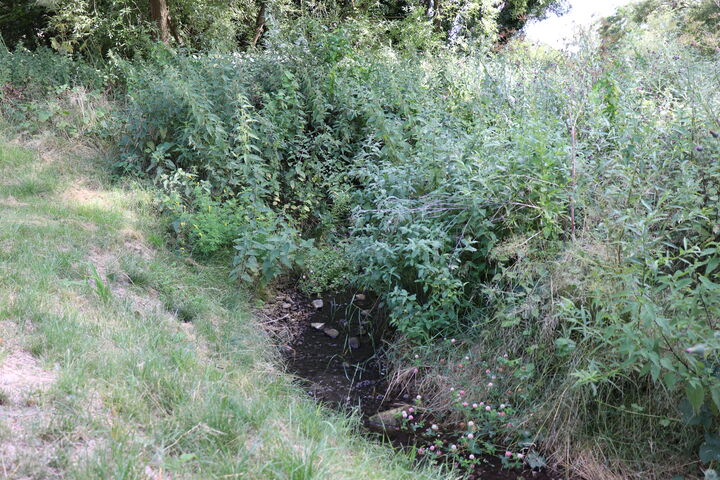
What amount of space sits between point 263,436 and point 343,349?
2613 millimetres

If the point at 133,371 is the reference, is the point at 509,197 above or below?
above

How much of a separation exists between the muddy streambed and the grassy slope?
39 centimetres

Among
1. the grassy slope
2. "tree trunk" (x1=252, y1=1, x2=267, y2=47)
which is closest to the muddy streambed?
the grassy slope

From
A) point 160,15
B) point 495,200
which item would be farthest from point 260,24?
point 495,200

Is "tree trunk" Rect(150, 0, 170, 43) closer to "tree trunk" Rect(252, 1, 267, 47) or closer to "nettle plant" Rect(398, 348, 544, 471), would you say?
"tree trunk" Rect(252, 1, 267, 47)

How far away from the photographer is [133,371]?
2984 millimetres

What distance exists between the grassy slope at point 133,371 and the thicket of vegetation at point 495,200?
2.50 feet

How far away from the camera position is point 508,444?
375cm

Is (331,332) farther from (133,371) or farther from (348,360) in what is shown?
(133,371)

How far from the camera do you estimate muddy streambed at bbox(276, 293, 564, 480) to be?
3.95 meters

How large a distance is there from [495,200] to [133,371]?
288cm

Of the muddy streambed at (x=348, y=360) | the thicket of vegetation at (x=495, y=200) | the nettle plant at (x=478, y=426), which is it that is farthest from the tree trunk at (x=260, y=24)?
the nettle plant at (x=478, y=426)

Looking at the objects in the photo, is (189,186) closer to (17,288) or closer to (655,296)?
(17,288)

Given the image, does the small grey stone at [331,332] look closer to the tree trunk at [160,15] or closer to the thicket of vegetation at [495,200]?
the thicket of vegetation at [495,200]
